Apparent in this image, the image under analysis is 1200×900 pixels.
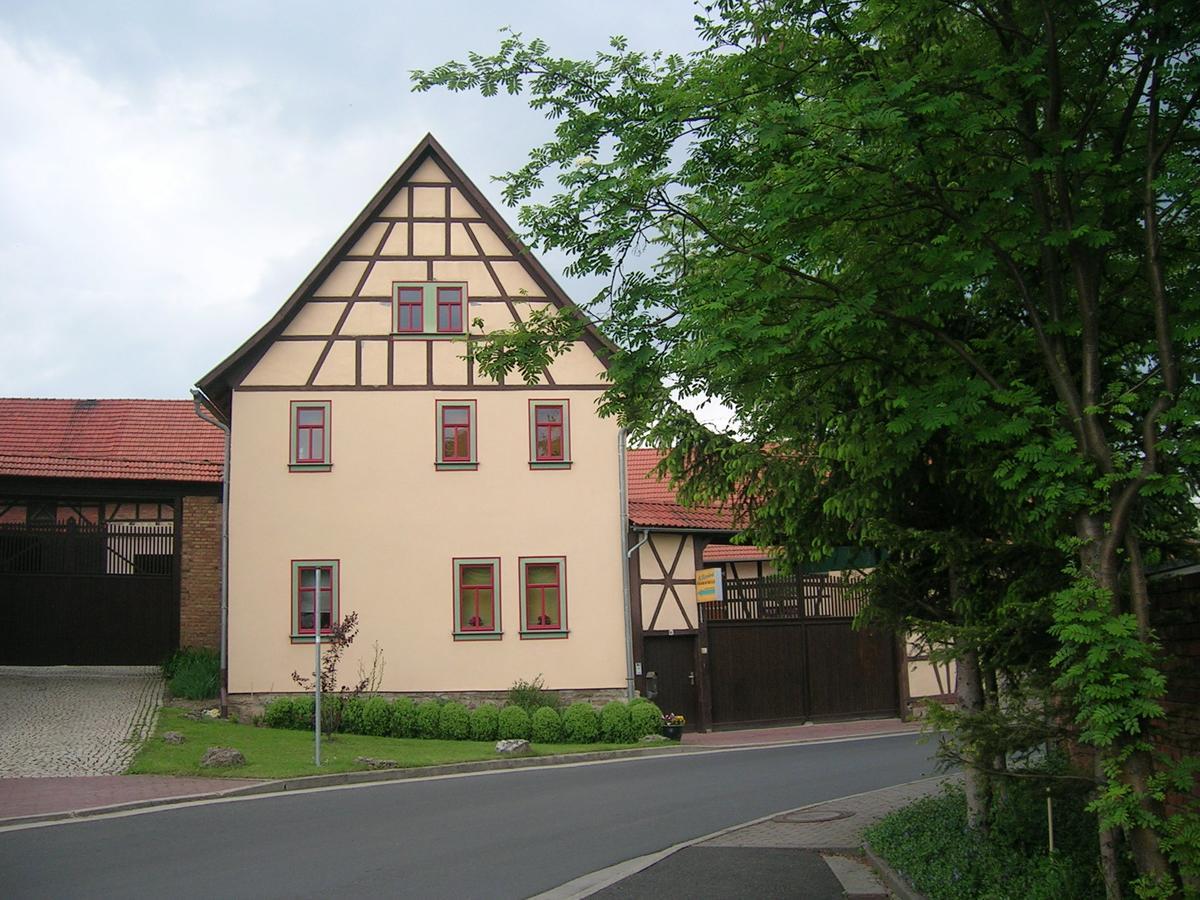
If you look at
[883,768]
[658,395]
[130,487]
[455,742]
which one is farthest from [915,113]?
[130,487]

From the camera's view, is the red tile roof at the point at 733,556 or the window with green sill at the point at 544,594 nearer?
the window with green sill at the point at 544,594

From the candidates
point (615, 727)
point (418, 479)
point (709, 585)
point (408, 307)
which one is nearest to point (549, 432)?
point (418, 479)

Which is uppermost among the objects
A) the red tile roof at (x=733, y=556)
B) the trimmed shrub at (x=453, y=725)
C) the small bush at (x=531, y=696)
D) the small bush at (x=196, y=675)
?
the red tile roof at (x=733, y=556)

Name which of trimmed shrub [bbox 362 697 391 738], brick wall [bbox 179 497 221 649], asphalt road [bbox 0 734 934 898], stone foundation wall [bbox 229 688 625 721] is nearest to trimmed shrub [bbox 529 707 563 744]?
stone foundation wall [bbox 229 688 625 721]

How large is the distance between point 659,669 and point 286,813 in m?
13.5

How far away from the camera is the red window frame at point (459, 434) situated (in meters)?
25.5

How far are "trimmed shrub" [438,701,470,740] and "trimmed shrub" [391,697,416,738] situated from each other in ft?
1.69

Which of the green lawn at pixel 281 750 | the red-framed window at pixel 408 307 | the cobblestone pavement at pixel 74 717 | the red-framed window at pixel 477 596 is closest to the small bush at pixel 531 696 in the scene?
the red-framed window at pixel 477 596

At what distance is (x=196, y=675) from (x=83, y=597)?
4.62m

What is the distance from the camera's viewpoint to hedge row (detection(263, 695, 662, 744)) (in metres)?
23.0

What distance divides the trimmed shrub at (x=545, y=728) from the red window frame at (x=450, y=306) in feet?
26.7

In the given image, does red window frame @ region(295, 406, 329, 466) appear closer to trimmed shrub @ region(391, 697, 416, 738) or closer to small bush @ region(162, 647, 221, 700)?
small bush @ region(162, 647, 221, 700)

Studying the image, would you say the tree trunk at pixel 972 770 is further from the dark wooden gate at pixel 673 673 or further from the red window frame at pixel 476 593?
the dark wooden gate at pixel 673 673

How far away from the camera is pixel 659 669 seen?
26297 millimetres
